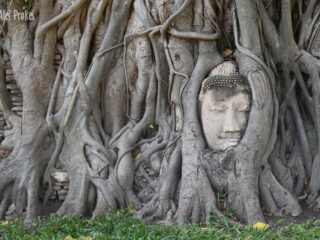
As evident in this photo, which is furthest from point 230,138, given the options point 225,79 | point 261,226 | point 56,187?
point 56,187

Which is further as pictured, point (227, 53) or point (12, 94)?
point (12, 94)

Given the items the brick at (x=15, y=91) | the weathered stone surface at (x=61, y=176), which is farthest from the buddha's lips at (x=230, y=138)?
the brick at (x=15, y=91)

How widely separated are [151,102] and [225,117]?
105 cm

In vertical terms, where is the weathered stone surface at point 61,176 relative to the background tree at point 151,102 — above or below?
below

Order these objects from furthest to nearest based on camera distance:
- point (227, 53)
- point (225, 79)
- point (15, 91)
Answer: point (15, 91) → point (227, 53) → point (225, 79)

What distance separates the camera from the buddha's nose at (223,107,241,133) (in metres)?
4.25

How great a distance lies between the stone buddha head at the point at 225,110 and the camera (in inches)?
169

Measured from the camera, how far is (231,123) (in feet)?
14.0

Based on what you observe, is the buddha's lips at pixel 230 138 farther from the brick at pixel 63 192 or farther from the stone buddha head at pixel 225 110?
the brick at pixel 63 192

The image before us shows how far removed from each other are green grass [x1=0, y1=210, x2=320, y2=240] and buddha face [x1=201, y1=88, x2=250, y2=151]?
843mm

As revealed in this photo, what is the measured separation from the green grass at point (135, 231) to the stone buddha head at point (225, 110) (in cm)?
87

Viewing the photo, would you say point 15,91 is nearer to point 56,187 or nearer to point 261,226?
point 56,187

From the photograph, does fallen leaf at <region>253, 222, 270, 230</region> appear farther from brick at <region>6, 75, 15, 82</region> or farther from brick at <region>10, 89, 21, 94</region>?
brick at <region>6, 75, 15, 82</region>

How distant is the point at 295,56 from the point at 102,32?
2.23m
